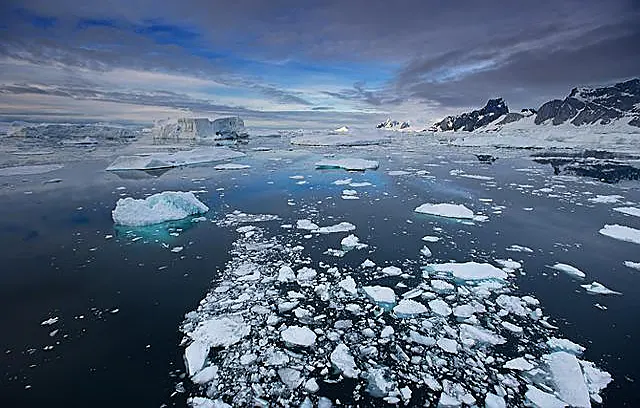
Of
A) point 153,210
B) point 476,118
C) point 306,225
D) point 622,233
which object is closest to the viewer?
point 622,233

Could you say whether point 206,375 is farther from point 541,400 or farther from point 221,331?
point 541,400

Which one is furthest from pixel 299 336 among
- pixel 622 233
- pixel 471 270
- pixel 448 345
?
pixel 622 233

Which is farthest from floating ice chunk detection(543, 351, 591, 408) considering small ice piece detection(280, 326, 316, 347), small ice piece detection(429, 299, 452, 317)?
small ice piece detection(280, 326, 316, 347)

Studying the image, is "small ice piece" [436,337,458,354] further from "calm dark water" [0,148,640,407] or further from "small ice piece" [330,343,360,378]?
"calm dark water" [0,148,640,407]

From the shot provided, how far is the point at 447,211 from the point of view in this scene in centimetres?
761

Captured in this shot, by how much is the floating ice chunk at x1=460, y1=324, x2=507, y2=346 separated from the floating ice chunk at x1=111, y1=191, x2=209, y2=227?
19.4 ft

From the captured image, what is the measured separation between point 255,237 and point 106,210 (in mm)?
4297

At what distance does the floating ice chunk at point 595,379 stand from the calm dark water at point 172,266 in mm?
64

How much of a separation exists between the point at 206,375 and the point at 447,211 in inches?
247

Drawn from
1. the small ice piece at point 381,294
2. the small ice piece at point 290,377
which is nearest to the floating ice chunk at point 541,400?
the small ice piece at point 381,294

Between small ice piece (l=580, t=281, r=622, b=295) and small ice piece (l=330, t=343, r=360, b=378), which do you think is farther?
small ice piece (l=580, t=281, r=622, b=295)

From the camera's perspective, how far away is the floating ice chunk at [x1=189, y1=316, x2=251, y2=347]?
3204 mm

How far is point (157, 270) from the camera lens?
4742mm

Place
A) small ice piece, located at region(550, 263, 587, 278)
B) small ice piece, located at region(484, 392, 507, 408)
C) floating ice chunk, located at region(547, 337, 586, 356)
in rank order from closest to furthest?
1. small ice piece, located at region(484, 392, 507, 408)
2. floating ice chunk, located at region(547, 337, 586, 356)
3. small ice piece, located at region(550, 263, 587, 278)
